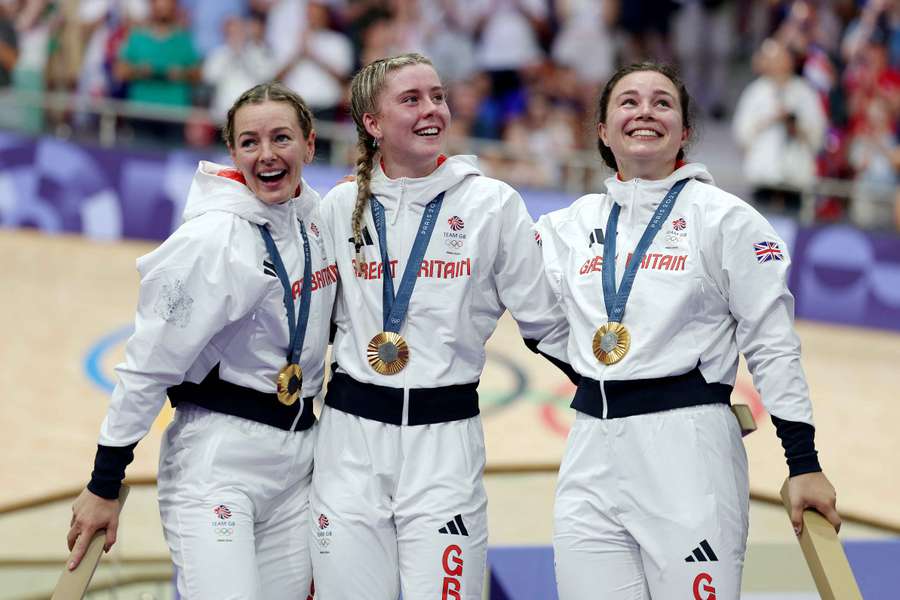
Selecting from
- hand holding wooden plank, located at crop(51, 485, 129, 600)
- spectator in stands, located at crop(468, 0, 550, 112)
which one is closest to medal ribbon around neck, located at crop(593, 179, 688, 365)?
hand holding wooden plank, located at crop(51, 485, 129, 600)

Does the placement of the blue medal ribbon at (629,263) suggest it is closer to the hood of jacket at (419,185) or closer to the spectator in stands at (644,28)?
the hood of jacket at (419,185)

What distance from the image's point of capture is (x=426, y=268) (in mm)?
4117

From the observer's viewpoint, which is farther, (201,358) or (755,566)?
(755,566)

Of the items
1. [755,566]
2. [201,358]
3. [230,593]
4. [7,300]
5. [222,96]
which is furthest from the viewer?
[222,96]

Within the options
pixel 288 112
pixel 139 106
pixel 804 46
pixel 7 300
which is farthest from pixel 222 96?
pixel 288 112

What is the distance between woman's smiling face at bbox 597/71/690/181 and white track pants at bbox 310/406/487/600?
3.20ft

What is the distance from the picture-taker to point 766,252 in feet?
12.8

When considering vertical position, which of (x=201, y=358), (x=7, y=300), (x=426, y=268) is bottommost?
(x=7, y=300)

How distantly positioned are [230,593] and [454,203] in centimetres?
136

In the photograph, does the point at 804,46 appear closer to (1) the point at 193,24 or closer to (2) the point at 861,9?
(2) the point at 861,9

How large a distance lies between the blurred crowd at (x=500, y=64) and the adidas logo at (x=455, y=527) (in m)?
→ 7.57

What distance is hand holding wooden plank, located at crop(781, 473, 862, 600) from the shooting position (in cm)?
356

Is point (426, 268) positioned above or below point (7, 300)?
above

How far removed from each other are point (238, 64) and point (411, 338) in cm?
845
